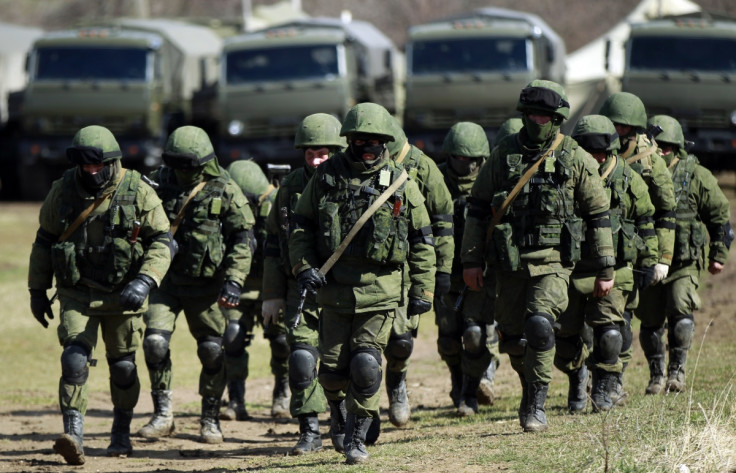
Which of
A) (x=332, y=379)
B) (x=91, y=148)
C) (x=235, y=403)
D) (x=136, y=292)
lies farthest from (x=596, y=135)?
(x=235, y=403)

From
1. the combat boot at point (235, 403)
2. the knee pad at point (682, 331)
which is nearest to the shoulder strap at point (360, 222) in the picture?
the combat boot at point (235, 403)

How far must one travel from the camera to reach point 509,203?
778cm

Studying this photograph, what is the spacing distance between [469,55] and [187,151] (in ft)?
46.4

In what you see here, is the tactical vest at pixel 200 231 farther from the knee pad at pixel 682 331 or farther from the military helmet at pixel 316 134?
the knee pad at pixel 682 331

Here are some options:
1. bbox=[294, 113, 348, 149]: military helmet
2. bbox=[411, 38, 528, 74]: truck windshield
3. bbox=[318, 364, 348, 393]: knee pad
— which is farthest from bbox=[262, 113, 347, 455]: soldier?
bbox=[411, 38, 528, 74]: truck windshield

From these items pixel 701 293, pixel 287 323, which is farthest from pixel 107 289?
pixel 701 293

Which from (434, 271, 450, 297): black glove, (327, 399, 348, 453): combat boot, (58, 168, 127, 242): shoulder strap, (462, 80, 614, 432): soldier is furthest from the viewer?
(434, 271, 450, 297): black glove

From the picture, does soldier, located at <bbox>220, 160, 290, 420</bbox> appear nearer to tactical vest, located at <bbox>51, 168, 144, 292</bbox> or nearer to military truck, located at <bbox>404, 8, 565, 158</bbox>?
tactical vest, located at <bbox>51, 168, 144, 292</bbox>

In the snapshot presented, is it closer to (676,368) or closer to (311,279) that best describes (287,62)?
(676,368)

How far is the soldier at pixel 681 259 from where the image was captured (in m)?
9.51

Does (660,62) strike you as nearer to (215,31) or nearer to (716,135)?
(716,135)

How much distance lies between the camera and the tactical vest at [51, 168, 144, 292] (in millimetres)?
7984

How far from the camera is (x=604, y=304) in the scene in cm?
851

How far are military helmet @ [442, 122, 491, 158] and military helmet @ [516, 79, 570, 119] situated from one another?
1638 millimetres
